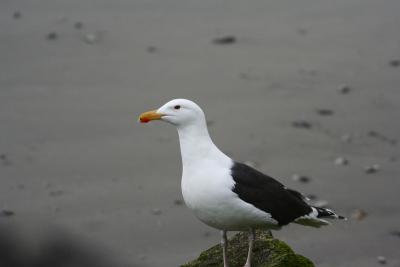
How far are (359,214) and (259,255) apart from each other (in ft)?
10.6

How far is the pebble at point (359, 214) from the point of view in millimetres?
9109

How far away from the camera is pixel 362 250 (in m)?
8.71

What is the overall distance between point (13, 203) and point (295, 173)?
3077 millimetres

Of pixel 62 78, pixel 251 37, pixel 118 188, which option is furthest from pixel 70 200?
pixel 251 37

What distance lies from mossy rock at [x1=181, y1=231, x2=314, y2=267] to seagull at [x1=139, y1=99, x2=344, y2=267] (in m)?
0.18

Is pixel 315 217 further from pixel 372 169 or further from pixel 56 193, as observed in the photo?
pixel 56 193

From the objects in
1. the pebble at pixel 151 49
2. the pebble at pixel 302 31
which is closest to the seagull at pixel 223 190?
the pebble at pixel 151 49

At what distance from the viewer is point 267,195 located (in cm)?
601

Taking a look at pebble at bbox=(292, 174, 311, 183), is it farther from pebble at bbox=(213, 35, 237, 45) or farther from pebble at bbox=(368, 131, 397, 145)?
pebble at bbox=(213, 35, 237, 45)

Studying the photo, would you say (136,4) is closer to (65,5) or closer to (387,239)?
(65,5)

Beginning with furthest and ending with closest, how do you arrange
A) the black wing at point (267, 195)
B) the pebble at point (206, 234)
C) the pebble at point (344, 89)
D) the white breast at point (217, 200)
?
the pebble at point (344, 89), the pebble at point (206, 234), the black wing at point (267, 195), the white breast at point (217, 200)

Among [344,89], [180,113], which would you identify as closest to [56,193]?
[180,113]

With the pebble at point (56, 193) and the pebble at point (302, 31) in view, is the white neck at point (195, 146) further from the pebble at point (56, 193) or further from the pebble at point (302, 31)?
the pebble at point (302, 31)

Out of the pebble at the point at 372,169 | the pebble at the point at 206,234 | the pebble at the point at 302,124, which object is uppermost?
the pebble at the point at 302,124
